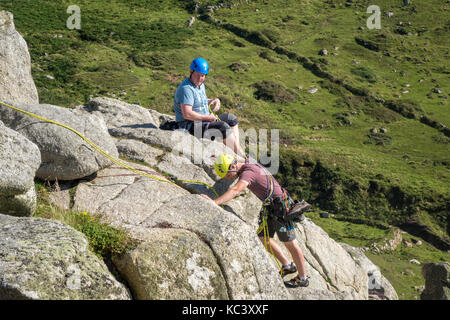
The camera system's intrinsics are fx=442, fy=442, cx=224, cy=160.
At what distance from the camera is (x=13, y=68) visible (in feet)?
46.6

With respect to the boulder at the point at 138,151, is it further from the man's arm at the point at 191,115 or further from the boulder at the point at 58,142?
the boulder at the point at 58,142

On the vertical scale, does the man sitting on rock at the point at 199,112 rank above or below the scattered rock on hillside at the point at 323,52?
above

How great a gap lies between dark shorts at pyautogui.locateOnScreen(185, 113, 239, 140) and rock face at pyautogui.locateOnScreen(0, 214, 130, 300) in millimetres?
7984

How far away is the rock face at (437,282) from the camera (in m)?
20.0

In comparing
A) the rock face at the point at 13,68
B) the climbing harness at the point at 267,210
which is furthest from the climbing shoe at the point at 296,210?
the rock face at the point at 13,68

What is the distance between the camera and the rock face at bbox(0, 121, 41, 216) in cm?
824

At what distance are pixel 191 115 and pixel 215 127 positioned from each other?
921mm

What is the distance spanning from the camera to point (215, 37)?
75.6m

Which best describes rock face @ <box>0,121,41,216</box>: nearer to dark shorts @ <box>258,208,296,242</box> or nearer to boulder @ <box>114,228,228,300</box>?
boulder @ <box>114,228,228,300</box>

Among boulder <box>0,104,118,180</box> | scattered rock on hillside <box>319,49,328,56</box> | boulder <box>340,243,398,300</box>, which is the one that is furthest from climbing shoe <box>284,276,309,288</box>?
scattered rock on hillside <box>319,49,328,56</box>

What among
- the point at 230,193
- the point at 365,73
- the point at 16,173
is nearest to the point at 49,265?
the point at 16,173

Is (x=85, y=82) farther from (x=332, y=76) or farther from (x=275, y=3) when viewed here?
(x=275, y=3)

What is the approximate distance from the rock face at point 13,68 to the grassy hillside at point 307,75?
1975 centimetres

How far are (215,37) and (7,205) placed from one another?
70.7m
